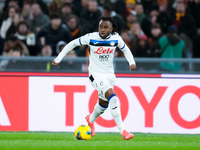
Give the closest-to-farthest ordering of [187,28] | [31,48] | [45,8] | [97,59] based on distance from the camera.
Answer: [97,59], [31,48], [187,28], [45,8]

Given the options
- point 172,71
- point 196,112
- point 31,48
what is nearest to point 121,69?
point 172,71

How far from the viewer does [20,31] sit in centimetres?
1095

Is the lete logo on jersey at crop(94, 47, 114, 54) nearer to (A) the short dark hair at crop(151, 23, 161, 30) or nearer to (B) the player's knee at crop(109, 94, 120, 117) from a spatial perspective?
(B) the player's knee at crop(109, 94, 120, 117)

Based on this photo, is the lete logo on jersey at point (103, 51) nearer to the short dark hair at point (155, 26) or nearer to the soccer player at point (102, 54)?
the soccer player at point (102, 54)

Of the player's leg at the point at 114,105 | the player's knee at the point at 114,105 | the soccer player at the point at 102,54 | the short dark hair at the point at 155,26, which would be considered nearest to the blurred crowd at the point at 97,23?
the short dark hair at the point at 155,26

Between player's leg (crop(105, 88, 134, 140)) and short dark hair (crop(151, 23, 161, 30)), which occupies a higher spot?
short dark hair (crop(151, 23, 161, 30))

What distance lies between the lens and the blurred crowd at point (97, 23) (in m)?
10.4

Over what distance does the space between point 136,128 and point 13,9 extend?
5.28 m

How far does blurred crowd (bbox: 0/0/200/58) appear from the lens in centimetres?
1045

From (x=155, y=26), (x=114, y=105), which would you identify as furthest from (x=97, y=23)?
(x=114, y=105)

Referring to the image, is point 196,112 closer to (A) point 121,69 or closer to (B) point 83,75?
(A) point 121,69

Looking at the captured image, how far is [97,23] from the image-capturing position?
1177 centimetres

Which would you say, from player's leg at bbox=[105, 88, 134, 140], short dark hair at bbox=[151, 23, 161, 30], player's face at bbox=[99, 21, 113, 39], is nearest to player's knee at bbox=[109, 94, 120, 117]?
player's leg at bbox=[105, 88, 134, 140]

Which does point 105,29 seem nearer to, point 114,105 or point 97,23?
point 114,105
